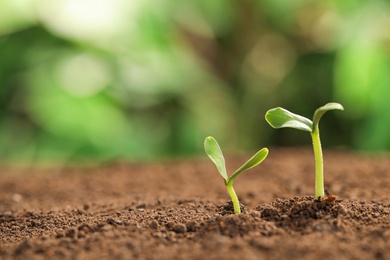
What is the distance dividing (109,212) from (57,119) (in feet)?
7.97

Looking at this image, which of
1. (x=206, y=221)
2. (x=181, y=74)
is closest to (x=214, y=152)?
(x=206, y=221)

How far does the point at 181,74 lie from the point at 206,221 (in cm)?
296

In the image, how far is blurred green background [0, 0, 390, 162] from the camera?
3623mm

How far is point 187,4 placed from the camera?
4.30 m

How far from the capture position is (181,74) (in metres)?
4.00

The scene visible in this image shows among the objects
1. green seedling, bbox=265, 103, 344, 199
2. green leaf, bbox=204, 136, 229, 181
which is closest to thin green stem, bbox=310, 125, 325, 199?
green seedling, bbox=265, 103, 344, 199

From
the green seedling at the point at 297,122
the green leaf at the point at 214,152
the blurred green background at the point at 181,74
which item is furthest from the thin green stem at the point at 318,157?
the blurred green background at the point at 181,74

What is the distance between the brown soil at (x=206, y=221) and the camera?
0.94 metres

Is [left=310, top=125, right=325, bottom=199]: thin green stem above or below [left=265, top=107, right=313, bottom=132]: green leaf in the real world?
below

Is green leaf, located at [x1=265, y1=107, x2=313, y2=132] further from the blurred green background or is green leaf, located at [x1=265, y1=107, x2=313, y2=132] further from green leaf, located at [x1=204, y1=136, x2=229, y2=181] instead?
the blurred green background

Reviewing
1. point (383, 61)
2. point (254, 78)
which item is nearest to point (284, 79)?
point (254, 78)

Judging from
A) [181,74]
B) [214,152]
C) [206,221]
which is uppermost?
[181,74]

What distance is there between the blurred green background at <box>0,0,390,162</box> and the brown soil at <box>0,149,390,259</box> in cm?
162

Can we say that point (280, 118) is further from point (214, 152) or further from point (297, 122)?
point (214, 152)
